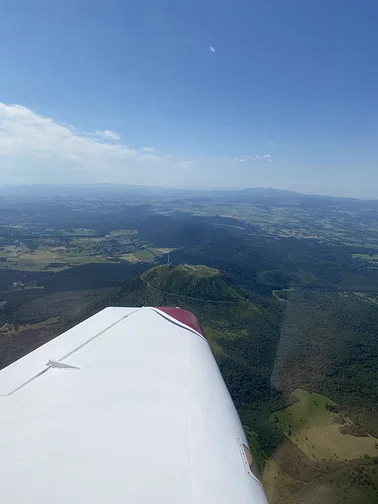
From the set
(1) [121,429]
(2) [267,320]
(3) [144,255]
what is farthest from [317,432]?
(3) [144,255]

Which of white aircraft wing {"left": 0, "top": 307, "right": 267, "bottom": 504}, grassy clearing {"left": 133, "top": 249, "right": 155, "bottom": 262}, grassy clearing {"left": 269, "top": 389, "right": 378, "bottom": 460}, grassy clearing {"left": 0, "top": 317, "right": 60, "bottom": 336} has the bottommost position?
grassy clearing {"left": 133, "top": 249, "right": 155, "bottom": 262}

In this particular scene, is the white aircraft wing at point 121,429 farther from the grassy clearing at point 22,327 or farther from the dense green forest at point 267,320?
the grassy clearing at point 22,327

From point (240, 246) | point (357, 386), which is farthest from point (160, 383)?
point (240, 246)

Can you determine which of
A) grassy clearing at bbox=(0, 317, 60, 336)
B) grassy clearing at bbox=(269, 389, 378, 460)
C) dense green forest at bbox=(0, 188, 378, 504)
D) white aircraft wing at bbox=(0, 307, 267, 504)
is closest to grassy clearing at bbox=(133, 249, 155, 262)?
dense green forest at bbox=(0, 188, 378, 504)

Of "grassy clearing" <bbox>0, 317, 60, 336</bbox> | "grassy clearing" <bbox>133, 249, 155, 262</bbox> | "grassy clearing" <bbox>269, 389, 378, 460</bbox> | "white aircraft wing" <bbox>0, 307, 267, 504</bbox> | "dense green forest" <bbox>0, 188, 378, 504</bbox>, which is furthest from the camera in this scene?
"grassy clearing" <bbox>133, 249, 155, 262</bbox>

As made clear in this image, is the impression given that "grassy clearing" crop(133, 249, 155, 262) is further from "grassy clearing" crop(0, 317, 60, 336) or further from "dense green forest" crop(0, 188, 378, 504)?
"grassy clearing" crop(0, 317, 60, 336)

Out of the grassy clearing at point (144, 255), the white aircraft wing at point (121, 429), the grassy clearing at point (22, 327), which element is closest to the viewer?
the white aircraft wing at point (121, 429)

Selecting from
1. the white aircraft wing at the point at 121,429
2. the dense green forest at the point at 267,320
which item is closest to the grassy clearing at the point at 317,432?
the dense green forest at the point at 267,320
